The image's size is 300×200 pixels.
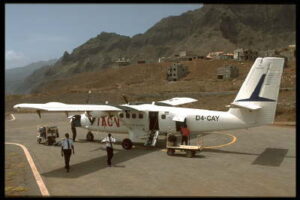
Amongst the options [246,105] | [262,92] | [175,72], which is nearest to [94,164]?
[246,105]

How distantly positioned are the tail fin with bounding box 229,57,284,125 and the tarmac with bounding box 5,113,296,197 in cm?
275

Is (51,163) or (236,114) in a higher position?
(236,114)

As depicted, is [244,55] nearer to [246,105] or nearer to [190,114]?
[190,114]

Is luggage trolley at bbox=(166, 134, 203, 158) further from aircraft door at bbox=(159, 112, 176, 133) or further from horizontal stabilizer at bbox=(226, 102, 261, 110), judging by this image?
horizontal stabilizer at bbox=(226, 102, 261, 110)

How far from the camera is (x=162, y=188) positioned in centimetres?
1456

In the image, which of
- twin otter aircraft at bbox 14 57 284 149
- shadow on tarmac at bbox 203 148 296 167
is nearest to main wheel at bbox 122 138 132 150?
twin otter aircraft at bbox 14 57 284 149

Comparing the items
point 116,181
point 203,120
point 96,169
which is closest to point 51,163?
point 96,169

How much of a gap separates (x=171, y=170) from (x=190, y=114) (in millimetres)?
6694

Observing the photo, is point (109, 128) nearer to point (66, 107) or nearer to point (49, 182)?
point (66, 107)

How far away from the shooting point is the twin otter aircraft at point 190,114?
20.9 m

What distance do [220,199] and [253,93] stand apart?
10189 mm

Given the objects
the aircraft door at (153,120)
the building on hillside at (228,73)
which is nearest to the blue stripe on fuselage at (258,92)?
the aircraft door at (153,120)

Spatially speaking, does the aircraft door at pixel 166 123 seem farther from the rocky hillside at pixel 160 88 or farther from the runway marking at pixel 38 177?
the rocky hillside at pixel 160 88

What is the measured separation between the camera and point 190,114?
77.5 feet
